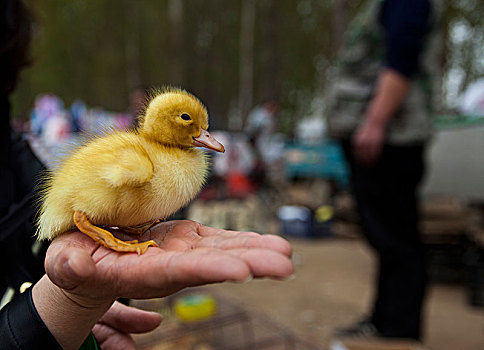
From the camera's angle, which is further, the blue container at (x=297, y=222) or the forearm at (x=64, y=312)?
the blue container at (x=297, y=222)

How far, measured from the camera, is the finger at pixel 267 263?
64 centimetres

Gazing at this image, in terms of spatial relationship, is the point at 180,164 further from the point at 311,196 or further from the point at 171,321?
the point at 311,196

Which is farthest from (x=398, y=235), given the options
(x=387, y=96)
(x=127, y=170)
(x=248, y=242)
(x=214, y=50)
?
(x=214, y=50)

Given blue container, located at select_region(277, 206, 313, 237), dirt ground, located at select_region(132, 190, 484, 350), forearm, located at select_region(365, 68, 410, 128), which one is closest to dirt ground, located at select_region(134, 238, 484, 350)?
dirt ground, located at select_region(132, 190, 484, 350)

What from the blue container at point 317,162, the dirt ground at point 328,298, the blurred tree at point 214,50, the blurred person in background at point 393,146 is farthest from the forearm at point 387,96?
the blurred tree at point 214,50

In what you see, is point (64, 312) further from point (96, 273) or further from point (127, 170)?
point (127, 170)

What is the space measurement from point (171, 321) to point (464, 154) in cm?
420

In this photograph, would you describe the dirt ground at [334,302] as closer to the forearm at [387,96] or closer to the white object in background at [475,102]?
the forearm at [387,96]

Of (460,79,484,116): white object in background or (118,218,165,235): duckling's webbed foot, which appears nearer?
(118,218,165,235): duckling's webbed foot

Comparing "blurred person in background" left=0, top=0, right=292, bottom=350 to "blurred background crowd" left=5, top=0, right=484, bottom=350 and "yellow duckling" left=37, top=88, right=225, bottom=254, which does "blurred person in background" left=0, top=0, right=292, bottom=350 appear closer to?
"yellow duckling" left=37, top=88, right=225, bottom=254

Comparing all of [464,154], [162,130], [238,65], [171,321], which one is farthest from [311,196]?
[238,65]

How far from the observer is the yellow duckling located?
81 centimetres

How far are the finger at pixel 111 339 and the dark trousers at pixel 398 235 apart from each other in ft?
5.88

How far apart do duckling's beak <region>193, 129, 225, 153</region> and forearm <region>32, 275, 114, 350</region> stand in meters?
0.40
